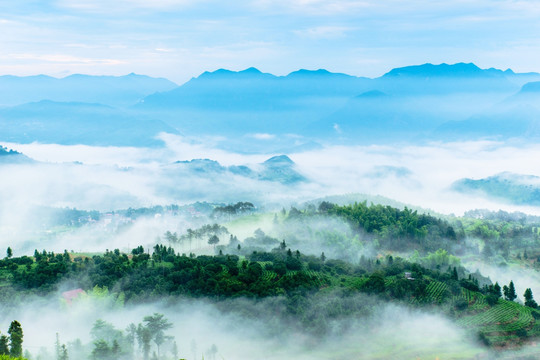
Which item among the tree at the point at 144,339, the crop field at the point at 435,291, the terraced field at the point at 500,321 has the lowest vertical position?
the terraced field at the point at 500,321

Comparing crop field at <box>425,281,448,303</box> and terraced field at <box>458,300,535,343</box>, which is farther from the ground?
crop field at <box>425,281,448,303</box>

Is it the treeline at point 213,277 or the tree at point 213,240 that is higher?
the treeline at point 213,277

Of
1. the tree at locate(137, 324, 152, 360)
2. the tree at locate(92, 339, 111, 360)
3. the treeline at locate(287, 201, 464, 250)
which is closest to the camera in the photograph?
the tree at locate(92, 339, 111, 360)

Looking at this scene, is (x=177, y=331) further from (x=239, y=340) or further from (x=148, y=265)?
(x=148, y=265)

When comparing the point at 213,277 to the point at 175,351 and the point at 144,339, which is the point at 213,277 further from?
the point at 144,339

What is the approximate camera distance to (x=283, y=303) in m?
84.1

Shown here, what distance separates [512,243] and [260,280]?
94089 millimetres

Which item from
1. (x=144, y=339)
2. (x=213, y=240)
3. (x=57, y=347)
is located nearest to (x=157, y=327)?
(x=144, y=339)

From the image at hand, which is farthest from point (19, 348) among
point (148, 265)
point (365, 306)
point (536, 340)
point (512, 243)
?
point (512, 243)

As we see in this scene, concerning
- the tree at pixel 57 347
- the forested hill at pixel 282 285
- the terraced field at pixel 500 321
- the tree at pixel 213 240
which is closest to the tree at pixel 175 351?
the tree at pixel 57 347

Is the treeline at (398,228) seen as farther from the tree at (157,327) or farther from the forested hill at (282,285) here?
the tree at (157,327)

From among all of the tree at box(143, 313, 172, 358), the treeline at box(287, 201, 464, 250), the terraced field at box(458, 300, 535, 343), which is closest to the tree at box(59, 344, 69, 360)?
the tree at box(143, 313, 172, 358)

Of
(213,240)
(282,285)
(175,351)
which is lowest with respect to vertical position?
(213,240)

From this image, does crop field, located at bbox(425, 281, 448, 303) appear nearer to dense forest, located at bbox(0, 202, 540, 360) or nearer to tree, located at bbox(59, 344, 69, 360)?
dense forest, located at bbox(0, 202, 540, 360)
